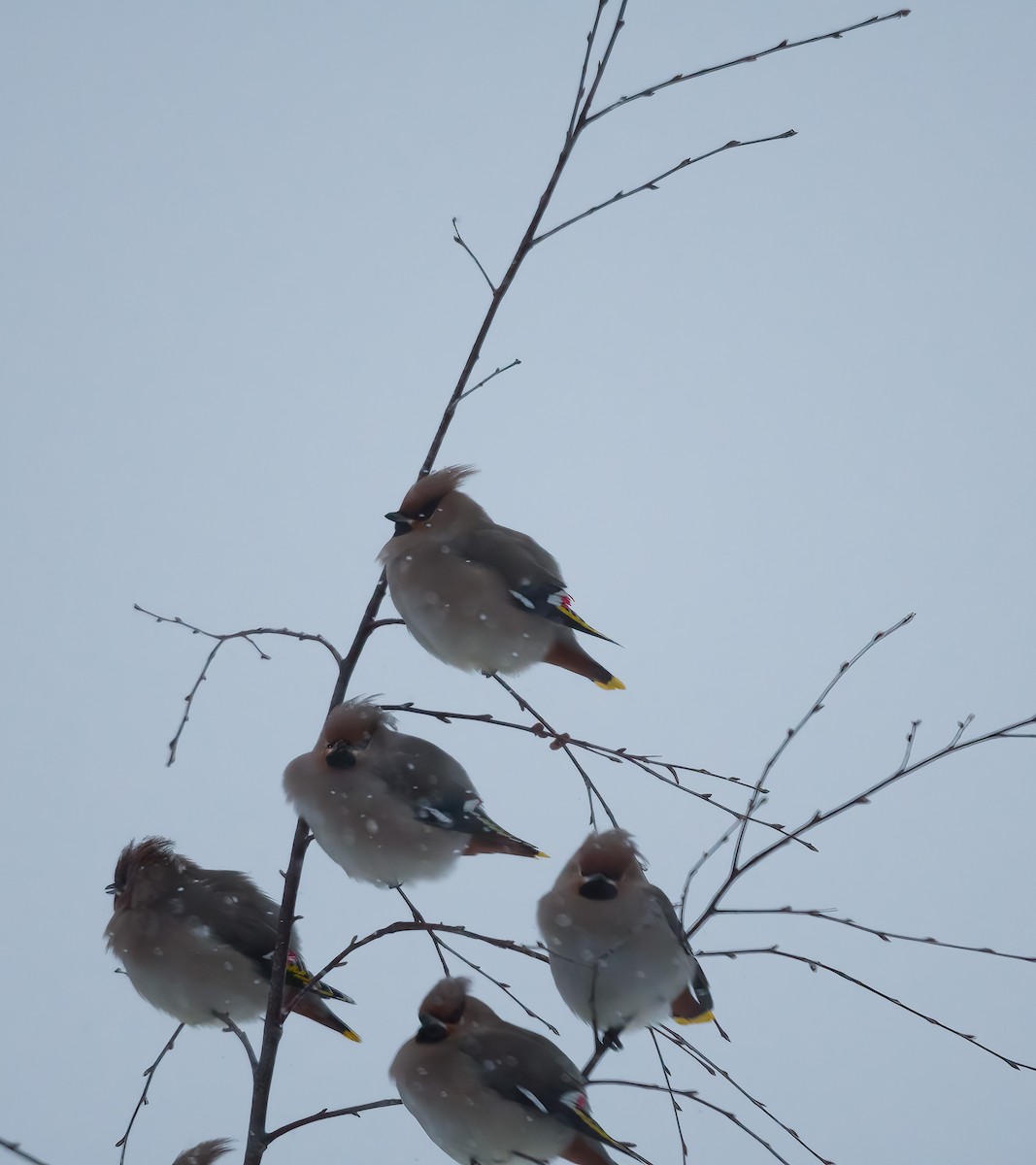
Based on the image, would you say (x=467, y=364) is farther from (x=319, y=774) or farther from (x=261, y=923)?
(x=261, y=923)

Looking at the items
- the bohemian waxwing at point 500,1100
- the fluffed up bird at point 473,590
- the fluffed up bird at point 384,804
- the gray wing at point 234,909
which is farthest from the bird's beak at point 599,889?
the gray wing at point 234,909

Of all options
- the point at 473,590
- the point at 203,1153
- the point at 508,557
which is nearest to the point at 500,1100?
the point at 203,1153

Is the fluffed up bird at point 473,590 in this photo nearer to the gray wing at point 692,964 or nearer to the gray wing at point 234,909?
the gray wing at point 692,964

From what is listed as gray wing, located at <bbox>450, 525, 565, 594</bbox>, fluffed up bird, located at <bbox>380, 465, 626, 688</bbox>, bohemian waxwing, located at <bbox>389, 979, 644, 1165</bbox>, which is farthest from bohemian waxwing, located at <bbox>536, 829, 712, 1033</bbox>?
gray wing, located at <bbox>450, 525, 565, 594</bbox>

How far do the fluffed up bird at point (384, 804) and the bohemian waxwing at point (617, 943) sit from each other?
142 millimetres

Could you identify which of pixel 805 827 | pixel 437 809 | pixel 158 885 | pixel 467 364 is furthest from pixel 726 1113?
pixel 158 885

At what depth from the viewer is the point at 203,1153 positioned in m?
1.91

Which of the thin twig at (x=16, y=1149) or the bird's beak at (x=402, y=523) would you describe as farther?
the bird's beak at (x=402, y=523)

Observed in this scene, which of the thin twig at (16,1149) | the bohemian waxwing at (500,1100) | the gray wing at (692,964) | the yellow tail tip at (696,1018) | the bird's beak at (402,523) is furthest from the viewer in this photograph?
the bird's beak at (402,523)

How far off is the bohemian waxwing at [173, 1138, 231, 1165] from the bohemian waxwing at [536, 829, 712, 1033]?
0.60 metres

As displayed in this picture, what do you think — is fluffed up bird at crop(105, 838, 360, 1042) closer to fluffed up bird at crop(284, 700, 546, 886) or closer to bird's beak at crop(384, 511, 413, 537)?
fluffed up bird at crop(284, 700, 546, 886)

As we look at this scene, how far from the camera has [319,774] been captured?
1966 millimetres

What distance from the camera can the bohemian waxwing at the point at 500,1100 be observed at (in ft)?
6.00

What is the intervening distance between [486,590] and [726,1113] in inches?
43.6
